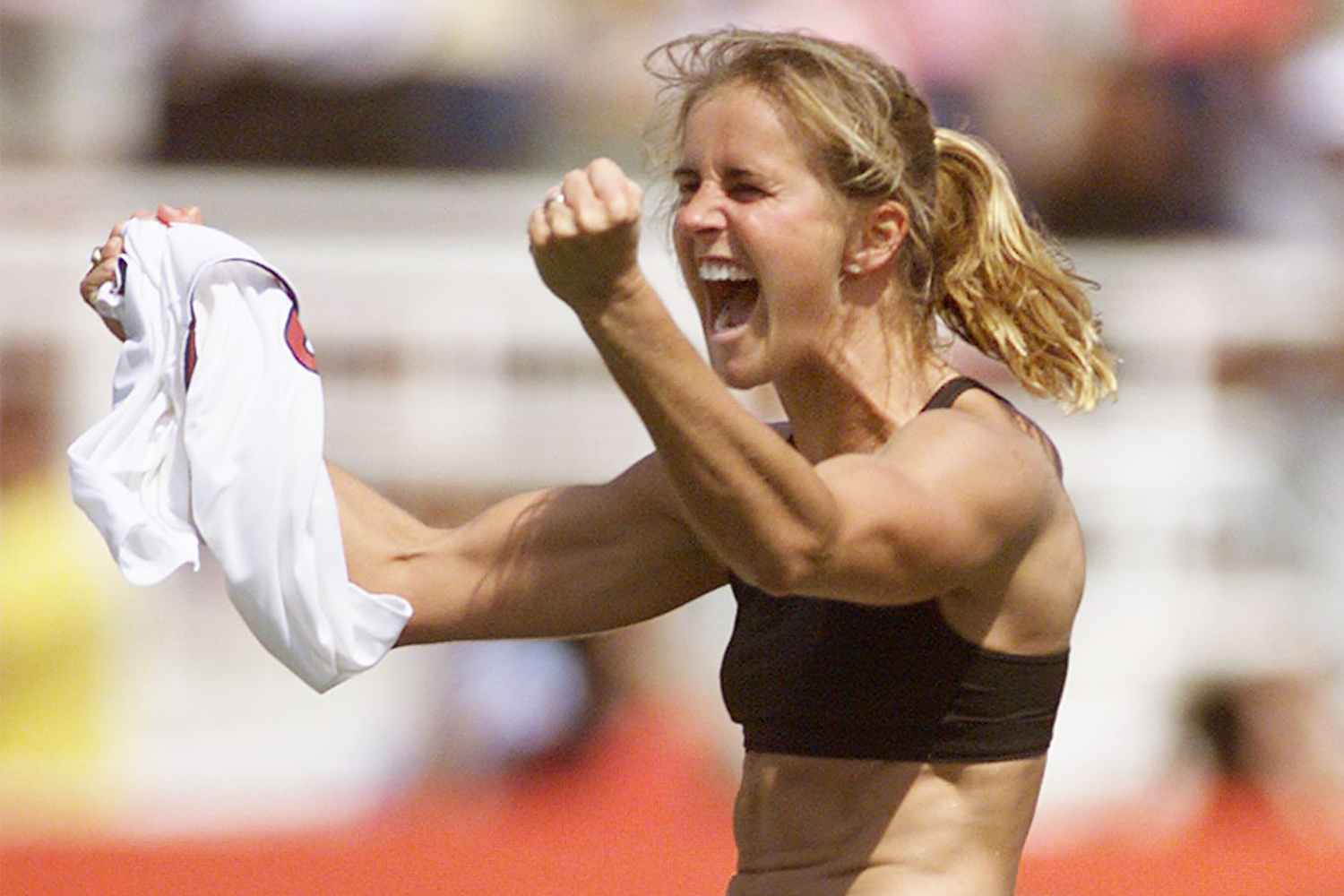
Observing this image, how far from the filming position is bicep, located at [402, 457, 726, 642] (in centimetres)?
320

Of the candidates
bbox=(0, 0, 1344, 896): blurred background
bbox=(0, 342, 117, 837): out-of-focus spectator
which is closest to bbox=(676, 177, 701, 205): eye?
bbox=(0, 0, 1344, 896): blurred background

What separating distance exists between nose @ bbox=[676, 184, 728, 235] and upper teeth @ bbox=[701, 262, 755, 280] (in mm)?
45

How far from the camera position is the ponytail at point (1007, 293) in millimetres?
3012

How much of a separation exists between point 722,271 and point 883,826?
718 millimetres

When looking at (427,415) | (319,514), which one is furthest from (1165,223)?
(319,514)

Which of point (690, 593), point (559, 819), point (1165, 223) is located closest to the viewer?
point (690, 593)

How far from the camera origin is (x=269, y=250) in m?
7.20

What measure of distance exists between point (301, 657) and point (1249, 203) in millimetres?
5362

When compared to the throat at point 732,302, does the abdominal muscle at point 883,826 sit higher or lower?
lower

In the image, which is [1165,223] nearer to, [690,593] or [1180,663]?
[1180,663]

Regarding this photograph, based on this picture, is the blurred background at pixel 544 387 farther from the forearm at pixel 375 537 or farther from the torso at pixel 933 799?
the torso at pixel 933 799

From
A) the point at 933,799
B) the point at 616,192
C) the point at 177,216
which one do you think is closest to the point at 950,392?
the point at 933,799

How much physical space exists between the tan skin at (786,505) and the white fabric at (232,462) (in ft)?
0.63

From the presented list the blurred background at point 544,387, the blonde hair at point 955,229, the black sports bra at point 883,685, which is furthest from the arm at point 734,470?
the blurred background at point 544,387
